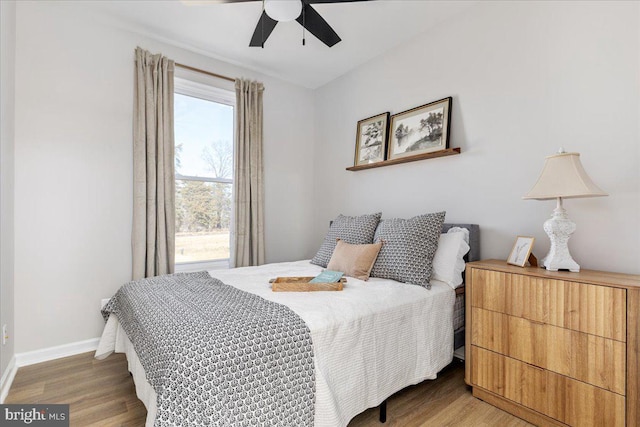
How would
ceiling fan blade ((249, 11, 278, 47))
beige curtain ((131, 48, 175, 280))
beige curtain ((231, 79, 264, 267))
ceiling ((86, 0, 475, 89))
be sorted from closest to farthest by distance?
ceiling fan blade ((249, 11, 278, 47)) < ceiling ((86, 0, 475, 89)) < beige curtain ((131, 48, 175, 280)) < beige curtain ((231, 79, 264, 267))

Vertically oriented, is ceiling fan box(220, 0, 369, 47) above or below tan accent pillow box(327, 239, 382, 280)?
above

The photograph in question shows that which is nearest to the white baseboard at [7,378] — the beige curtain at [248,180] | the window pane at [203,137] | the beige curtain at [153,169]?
the beige curtain at [153,169]

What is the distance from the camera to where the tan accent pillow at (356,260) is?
7.36 ft

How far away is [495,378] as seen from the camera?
6.00 feet

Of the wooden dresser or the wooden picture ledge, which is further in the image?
the wooden picture ledge

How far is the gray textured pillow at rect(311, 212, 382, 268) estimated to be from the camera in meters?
2.57

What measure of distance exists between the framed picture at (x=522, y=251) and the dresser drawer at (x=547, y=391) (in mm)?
558

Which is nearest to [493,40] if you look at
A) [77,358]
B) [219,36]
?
[219,36]

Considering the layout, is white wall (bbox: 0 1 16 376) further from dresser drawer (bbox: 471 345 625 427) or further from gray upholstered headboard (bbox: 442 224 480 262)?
gray upholstered headboard (bbox: 442 224 480 262)

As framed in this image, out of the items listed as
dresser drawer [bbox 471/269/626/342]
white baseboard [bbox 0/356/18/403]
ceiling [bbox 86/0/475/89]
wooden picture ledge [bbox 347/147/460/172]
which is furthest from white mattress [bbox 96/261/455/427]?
ceiling [bbox 86/0/475/89]

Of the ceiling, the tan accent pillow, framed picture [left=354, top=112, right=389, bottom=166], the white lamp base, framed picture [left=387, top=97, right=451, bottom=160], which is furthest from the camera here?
framed picture [left=354, top=112, right=389, bottom=166]

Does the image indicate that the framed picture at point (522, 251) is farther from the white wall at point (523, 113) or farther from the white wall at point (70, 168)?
the white wall at point (70, 168)

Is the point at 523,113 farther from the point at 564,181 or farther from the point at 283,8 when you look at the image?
the point at 283,8

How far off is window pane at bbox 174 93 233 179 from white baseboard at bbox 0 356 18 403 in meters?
1.91
